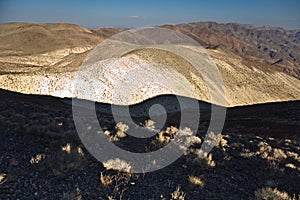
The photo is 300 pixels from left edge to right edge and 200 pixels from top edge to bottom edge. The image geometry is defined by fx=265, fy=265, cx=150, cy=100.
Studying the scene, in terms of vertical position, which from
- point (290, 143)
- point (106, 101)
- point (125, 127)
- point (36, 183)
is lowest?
point (106, 101)

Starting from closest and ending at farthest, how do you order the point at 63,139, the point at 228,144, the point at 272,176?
the point at 272,176
the point at 63,139
the point at 228,144

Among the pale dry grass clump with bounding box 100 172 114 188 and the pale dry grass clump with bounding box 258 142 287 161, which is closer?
the pale dry grass clump with bounding box 100 172 114 188

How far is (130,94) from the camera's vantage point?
161 feet

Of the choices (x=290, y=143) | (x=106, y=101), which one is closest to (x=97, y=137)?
(x=290, y=143)

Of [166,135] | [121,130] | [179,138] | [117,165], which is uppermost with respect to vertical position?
[117,165]

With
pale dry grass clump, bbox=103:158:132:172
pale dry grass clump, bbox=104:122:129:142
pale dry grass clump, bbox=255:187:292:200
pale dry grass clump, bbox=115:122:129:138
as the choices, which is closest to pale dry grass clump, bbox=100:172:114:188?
pale dry grass clump, bbox=103:158:132:172

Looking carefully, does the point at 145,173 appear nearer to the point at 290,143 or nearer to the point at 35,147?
the point at 35,147

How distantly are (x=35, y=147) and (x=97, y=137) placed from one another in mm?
3006

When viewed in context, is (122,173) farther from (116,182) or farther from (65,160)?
(65,160)

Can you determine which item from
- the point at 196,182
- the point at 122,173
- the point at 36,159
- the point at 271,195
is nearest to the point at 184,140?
the point at 196,182

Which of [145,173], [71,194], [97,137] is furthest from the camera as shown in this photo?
[97,137]

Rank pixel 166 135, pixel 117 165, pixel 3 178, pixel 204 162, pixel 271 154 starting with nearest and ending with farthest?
pixel 3 178 → pixel 117 165 → pixel 204 162 → pixel 271 154 → pixel 166 135

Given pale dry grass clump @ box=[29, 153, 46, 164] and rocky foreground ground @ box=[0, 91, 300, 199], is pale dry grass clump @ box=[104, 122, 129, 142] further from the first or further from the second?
pale dry grass clump @ box=[29, 153, 46, 164]

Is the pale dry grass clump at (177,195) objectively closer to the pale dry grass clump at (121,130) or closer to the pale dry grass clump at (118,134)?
the pale dry grass clump at (118,134)
